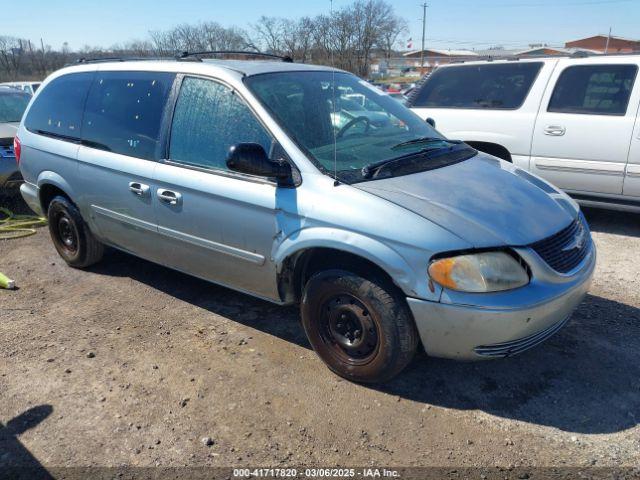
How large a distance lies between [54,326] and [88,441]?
150cm

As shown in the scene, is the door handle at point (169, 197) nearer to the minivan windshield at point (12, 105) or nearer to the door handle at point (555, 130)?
the door handle at point (555, 130)

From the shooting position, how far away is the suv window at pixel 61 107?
14.4 feet

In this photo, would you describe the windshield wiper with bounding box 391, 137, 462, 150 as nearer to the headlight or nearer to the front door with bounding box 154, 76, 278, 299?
the front door with bounding box 154, 76, 278, 299

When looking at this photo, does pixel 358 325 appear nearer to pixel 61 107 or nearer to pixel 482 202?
pixel 482 202

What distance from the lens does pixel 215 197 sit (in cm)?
332

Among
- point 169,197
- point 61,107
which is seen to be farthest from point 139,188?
point 61,107

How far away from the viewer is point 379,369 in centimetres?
292

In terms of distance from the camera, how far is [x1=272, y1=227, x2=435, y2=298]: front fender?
2.65m

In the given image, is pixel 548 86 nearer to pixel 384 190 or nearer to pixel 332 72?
pixel 332 72

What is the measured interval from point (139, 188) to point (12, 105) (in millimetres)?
5802

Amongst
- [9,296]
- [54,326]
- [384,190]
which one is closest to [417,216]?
[384,190]

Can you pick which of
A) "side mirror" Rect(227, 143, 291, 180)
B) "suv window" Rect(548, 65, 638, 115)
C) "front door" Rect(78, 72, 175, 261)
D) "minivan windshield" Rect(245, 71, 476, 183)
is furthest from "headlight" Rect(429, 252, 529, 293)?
"suv window" Rect(548, 65, 638, 115)

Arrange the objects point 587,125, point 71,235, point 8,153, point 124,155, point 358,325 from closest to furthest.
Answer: point 358,325
point 124,155
point 71,235
point 587,125
point 8,153

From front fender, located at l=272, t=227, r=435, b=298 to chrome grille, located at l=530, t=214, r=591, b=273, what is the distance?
664 mm
